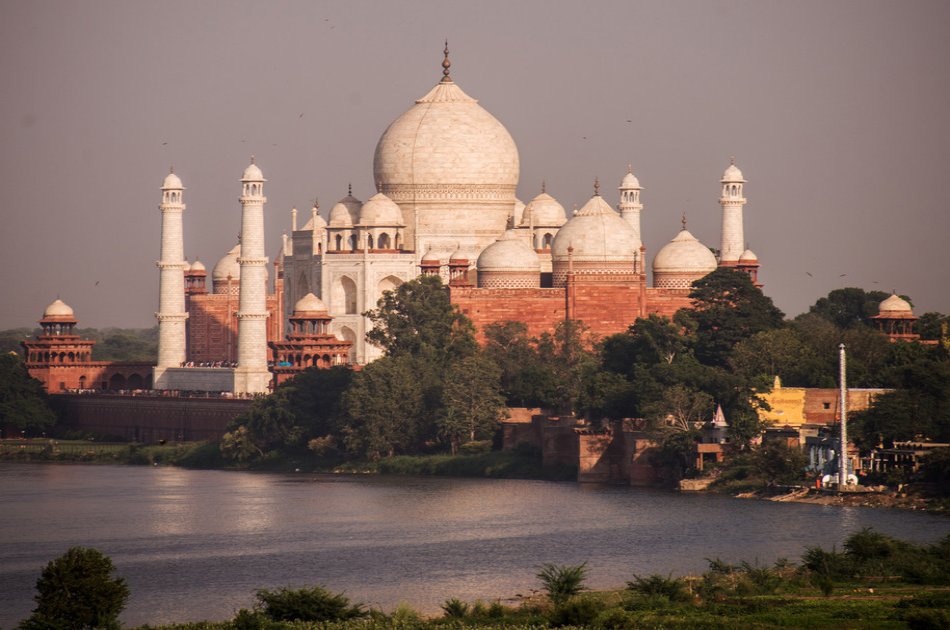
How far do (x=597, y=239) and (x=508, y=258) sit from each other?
2.37 meters

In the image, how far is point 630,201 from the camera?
214 ft

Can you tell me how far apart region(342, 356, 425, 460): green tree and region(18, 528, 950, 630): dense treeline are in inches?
721

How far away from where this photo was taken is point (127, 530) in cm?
4344

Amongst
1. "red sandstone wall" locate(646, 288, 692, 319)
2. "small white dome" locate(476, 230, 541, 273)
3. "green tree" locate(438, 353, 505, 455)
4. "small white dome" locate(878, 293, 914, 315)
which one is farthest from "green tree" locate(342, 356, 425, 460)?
"small white dome" locate(878, 293, 914, 315)

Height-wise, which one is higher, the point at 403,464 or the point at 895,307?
the point at 895,307

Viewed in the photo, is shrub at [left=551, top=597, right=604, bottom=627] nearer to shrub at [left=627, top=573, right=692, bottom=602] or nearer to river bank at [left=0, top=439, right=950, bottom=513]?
shrub at [left=627, top=573, right=692, bottom=602]

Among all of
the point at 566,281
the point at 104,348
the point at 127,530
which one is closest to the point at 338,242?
the point at 566,281

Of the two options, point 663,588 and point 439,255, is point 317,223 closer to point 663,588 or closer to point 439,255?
point 439,255

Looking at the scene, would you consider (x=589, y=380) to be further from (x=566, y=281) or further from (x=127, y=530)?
(x=127, y=530)

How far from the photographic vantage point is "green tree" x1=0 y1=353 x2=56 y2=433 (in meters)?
64.4

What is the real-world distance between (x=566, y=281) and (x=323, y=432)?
773 centimetres

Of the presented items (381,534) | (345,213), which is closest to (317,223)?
(345,213)

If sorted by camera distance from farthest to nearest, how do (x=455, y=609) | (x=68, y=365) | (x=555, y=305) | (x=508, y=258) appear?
(x=68, y=365)
(x=508, y=258)
(x=555, y=305)
(x=455, y=609)

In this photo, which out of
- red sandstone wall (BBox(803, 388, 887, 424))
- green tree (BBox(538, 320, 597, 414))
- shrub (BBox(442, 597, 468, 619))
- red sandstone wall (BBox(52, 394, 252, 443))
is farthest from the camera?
red sandstone wall (BBox(52, 394, 252, 443))
